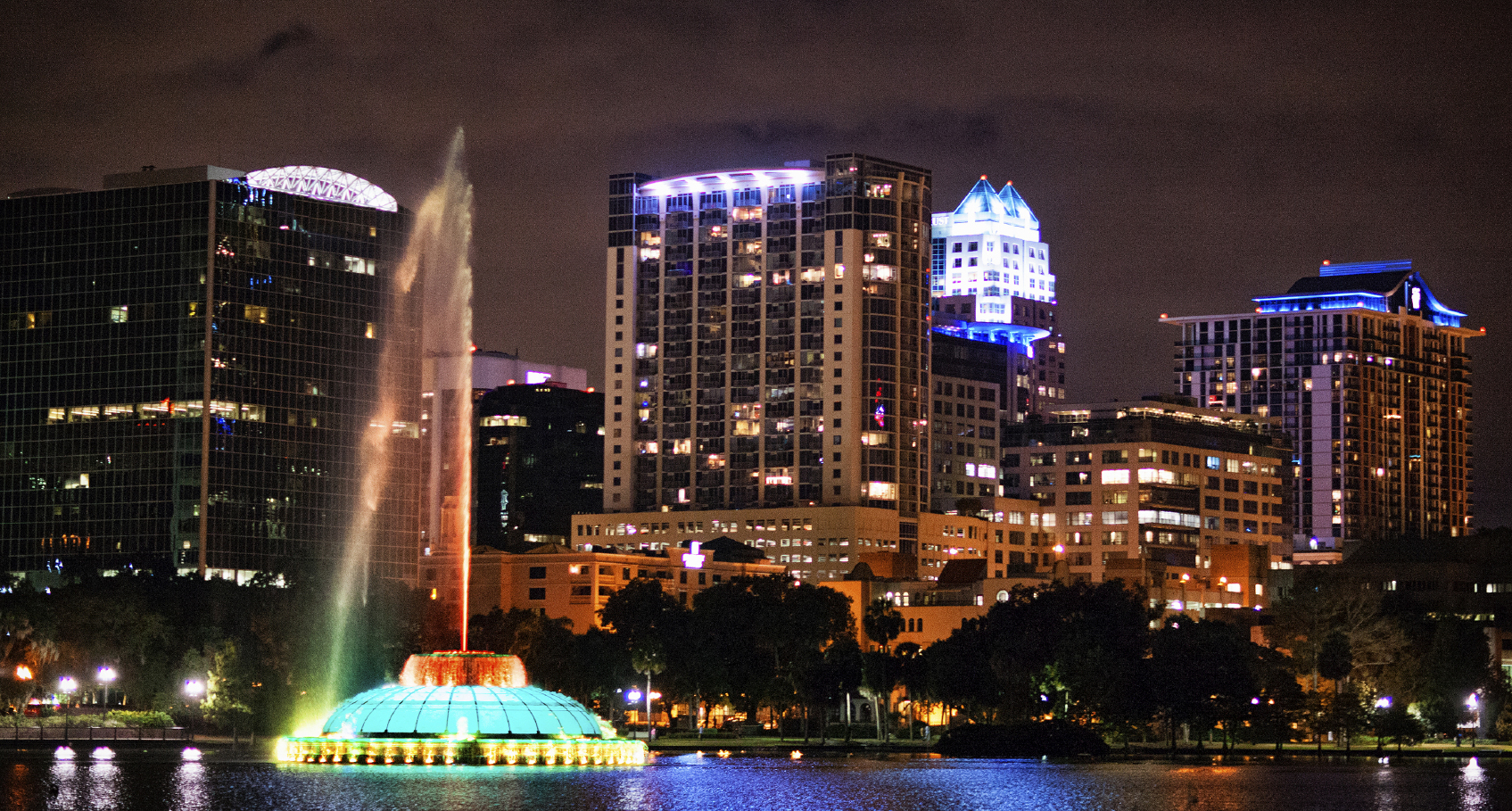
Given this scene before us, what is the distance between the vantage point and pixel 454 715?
17212 centimetres

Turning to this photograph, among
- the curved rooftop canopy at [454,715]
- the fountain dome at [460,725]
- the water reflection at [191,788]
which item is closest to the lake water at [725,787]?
the water reflection at [191,788]

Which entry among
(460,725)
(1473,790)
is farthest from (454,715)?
(1473,790)

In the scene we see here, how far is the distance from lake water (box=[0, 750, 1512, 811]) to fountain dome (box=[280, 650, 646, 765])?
294cm

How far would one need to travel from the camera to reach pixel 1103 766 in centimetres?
19312

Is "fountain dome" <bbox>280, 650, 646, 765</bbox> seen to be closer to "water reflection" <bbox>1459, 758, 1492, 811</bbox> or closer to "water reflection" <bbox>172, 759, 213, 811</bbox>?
"water reflection" <bbox>172, 759, 213, 811</bbox>

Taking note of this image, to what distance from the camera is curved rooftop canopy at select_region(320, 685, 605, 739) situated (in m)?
171

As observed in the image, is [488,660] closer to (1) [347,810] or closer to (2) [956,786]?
(2) [956,786]

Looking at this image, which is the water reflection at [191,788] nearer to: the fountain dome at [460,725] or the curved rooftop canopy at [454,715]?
the fountain dome at [460,725]

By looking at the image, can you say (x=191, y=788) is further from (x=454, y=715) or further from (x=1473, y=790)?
(x=1473, y=790)

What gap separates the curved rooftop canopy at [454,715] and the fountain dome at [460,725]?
0.07 metres

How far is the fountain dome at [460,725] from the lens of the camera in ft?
557

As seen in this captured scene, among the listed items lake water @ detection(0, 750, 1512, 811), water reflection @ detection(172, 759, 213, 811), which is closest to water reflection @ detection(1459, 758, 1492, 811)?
lake water @ detection(0, 750, 1512, 811)

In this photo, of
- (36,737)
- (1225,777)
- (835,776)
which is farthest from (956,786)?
(36,737)

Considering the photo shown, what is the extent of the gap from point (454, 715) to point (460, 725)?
1.35m
